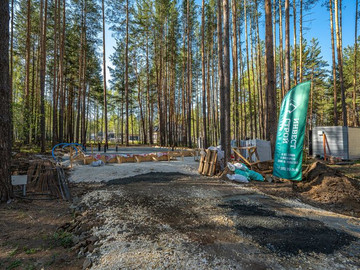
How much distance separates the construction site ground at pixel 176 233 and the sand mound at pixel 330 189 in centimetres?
23

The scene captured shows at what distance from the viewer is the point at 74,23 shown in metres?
19.5

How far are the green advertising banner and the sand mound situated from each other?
538mm

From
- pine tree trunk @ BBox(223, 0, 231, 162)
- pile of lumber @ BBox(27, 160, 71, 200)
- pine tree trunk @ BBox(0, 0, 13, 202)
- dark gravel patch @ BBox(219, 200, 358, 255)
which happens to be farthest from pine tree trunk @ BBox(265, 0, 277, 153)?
pine tree trunk @ BBox(0, 0, 13, 202)

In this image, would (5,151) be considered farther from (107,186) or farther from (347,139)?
(347,139)

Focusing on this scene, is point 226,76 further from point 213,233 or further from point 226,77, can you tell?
point 213,233

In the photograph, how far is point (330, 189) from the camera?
5.39m

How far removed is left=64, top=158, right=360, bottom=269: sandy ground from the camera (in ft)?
7.14

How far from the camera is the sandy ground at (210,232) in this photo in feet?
7.14

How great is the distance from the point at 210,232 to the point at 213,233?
5 cm

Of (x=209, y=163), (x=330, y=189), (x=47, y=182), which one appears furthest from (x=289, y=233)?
(x=47, y=182)

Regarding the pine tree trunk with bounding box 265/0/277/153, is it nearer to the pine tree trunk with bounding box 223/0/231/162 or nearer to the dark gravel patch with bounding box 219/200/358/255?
the pine tree trunk with bounding box 223/0/231/162

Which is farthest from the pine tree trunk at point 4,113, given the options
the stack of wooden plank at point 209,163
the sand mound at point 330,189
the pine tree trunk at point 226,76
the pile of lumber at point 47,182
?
the sand mound at point 330,189

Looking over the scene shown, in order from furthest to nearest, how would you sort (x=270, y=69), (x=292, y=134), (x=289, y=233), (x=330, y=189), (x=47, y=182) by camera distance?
(x=270, y=69), (x=292, y=134), (x=47, y=182), (x=330, y=189), (x=289, y=233)

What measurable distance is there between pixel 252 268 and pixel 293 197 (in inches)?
151
